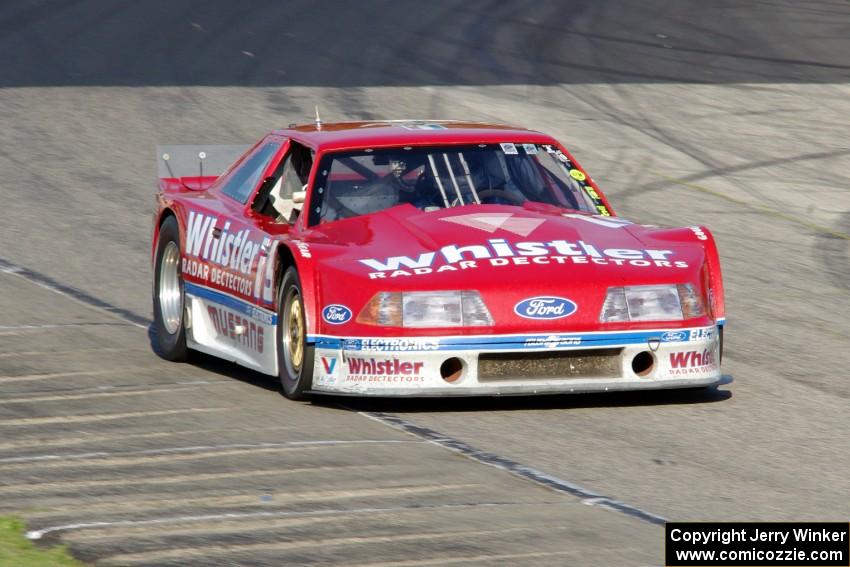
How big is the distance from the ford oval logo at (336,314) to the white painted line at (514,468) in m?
0.46

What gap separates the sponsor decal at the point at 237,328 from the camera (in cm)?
859

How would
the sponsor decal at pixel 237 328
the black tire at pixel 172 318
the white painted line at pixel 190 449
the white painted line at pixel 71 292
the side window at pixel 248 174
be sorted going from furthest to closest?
the white painted line at pixel 71 292 → the black tire at pixel 172 318 → the side window at pixel 248 174 → the sponsor decal at pixel 237 328 → the white painted line at pixel 190 449

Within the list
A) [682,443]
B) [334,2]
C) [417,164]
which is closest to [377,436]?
[682,443]

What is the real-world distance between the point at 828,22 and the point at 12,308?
660 inches

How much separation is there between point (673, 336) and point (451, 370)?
102cm

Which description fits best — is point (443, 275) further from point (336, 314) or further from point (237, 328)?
point (237, 328)

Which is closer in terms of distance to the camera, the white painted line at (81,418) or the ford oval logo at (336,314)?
the white painted line at (81,418)

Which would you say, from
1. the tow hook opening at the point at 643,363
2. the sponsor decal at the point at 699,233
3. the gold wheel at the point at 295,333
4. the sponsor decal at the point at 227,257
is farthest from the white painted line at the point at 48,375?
the sponsor decal at the point at 699,233

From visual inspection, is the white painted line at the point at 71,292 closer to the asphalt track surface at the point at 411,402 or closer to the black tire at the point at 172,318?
the asphalt track surface at the point at 411,402

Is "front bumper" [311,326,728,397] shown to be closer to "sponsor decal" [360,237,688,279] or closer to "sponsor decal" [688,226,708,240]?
"sponsor decal" [360,237,688,279]

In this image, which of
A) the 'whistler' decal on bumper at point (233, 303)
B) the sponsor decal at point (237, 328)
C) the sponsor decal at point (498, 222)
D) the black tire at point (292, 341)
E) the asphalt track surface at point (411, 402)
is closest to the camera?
the asphalt track surface at point (411, 402)

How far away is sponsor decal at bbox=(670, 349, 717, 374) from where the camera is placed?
7789 millimetres

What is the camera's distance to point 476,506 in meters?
6.01

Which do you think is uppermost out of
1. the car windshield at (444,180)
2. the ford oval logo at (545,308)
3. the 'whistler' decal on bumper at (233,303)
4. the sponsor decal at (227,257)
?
the car windshield at (444,180)
